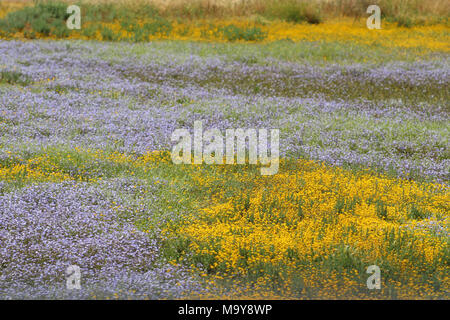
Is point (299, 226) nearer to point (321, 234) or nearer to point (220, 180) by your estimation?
point (321, 234)

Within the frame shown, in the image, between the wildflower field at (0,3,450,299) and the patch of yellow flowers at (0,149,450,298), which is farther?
the wildflower field at (0,3,450,299)

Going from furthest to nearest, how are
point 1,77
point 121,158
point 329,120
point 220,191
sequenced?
point 1,77 → point 329,120 → point 121,158 → point 220,191

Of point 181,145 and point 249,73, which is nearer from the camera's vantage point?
point 181,145

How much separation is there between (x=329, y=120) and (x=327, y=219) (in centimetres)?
634

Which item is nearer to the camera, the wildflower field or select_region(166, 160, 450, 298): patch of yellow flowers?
select_region(166, 160, 450, 298): patch of yellow flowers

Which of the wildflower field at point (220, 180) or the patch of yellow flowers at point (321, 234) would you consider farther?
the wildflower field at point (220, 180)

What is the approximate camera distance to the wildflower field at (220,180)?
262 inches

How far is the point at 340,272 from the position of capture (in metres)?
6.66

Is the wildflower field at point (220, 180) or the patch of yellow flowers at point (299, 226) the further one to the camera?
the wildflower field at point (220, 180)

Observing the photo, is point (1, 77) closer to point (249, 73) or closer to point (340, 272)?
point (249, 73)

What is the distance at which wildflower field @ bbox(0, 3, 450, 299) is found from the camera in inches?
262
